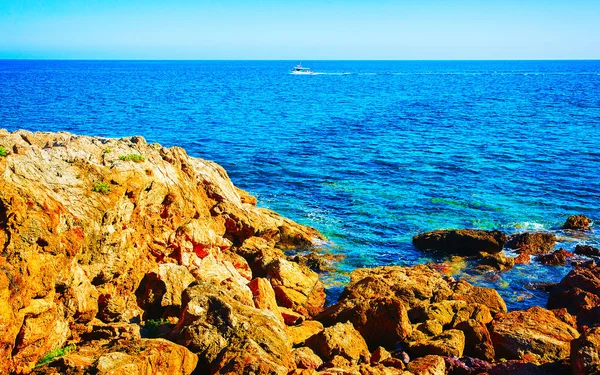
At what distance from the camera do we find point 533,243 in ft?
108

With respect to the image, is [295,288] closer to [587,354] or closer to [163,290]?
[163,290]

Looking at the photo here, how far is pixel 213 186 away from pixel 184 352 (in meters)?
19.5

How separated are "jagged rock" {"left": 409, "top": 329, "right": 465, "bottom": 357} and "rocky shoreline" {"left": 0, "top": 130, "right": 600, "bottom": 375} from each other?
0.06m

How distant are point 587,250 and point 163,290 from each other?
87.4ft

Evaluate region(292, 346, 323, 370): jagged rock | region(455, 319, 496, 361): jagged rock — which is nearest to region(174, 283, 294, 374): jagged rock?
region(292, 346, 323, 370): jagged rock

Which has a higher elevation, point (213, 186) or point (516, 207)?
point (213, 186)

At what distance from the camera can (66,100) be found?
104m

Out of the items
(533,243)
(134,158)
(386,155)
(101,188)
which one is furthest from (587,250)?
(386,155)

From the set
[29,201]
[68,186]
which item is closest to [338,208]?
[68,186]

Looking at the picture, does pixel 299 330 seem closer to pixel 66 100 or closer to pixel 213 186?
pixel 213 186

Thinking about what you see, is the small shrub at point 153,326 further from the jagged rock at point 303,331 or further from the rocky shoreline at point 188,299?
the jagged rock at point 303,331

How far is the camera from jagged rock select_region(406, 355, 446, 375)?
16484mm

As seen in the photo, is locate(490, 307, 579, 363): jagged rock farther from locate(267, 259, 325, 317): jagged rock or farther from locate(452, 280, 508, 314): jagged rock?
locate(267, 259, 325, 317): jagged rock

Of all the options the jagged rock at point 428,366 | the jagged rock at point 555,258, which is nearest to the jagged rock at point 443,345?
the jagged rock at point 428,366
